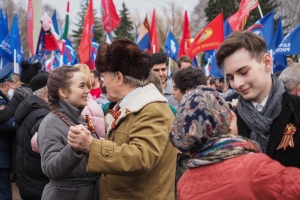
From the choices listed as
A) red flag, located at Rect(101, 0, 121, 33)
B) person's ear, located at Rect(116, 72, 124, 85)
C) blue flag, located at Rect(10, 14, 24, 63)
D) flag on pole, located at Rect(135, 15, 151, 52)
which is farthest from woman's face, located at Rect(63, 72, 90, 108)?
blue flag, located at Rect(10, 14, 24, 63)

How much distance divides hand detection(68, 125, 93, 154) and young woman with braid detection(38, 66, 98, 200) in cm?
14

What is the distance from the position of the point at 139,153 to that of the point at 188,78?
1.88 metres

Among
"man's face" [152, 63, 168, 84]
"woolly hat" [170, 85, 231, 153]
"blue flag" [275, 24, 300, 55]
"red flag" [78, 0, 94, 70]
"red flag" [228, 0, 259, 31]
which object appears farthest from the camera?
"red flag" [78, 0, 94, 70]

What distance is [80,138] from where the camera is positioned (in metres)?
2.76

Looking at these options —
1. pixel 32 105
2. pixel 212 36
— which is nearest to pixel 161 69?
pixel 32 105

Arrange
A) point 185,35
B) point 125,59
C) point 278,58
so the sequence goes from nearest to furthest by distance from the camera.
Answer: point 125,59 < point 278,58 < point 185,35

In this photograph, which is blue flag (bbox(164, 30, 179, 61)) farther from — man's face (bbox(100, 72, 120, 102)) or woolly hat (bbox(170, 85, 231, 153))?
woolly hat (bbox(170, 85, 231, 153))

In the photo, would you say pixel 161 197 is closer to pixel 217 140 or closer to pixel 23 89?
pixel 217 140

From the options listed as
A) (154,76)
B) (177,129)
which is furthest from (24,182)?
(177,129)

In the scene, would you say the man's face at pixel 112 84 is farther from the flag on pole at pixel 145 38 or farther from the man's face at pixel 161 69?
the flag on pole at pixel 145 38

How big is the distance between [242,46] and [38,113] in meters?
2.93

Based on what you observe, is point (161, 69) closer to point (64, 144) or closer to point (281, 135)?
point (64, 144)

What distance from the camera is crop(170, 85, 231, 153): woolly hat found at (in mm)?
2020

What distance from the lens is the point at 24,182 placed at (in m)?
4.52
